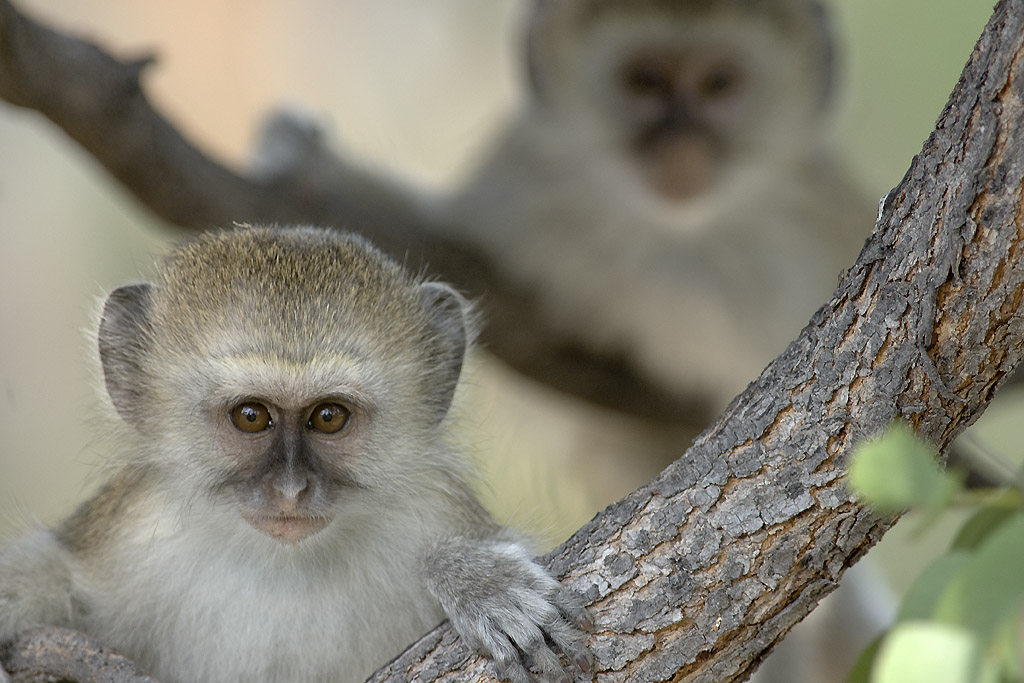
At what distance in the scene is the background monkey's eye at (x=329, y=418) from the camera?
2.61 meters

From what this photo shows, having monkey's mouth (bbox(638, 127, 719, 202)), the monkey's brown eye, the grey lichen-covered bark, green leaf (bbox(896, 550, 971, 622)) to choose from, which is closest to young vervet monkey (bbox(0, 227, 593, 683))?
the grey lichen-covered bark

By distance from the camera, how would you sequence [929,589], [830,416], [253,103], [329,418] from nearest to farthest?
[929,589], [830,416], [329,418], [253,103]

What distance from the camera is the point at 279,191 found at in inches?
177

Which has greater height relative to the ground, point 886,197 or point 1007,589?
point 886,197

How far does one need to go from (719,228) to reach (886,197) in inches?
127

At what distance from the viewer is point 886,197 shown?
6.34 ft

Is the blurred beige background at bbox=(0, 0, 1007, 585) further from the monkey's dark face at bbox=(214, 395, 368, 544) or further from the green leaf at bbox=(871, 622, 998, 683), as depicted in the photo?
the green leaf at bbox=(871, 622, 998, 683)

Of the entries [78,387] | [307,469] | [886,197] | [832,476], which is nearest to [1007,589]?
[832,476]

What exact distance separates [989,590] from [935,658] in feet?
0.28

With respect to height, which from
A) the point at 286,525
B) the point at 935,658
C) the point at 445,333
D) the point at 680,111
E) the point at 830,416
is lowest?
the point at 935,658

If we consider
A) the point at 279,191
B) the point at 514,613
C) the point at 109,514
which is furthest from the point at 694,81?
the point at 514,613

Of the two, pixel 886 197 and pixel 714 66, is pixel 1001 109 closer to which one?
pixel 886 197

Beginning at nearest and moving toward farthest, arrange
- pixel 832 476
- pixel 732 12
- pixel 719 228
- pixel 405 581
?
1. pixel 832 476
2. pixel 405 581
3. pixel 732 12
4. pixel 719 228

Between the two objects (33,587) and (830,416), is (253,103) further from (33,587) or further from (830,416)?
(830,416)
